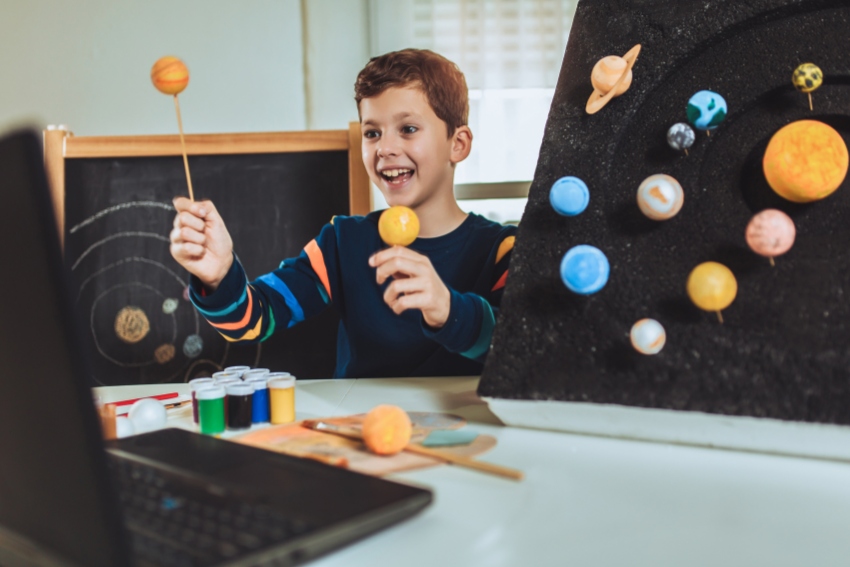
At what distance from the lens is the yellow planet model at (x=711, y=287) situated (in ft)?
2.01

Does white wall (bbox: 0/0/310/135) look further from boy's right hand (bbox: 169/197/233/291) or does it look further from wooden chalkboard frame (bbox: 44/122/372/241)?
boy's right hand (bbox: 169/197/233/291)

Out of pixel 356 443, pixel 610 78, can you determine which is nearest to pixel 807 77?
pixel 610 78

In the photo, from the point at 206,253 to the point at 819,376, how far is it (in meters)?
0.77

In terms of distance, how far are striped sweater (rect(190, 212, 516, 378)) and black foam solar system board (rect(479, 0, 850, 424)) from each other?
1.53 feet

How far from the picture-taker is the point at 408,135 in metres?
1.29

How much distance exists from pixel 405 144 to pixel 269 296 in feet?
1.28

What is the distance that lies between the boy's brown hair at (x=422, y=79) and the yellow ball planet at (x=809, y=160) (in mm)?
765

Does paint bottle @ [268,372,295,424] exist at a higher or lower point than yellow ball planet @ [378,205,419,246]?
lower

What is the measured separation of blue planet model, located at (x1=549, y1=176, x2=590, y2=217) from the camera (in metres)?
0.71

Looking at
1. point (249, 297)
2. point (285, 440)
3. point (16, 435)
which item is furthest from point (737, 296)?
point (249, 297)

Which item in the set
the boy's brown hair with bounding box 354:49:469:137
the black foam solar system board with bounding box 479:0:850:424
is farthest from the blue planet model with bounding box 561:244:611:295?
the boy's brown hair with bounding box 354:49:469:137

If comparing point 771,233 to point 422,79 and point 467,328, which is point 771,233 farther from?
point 422,79

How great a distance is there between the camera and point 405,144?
50.5 inches

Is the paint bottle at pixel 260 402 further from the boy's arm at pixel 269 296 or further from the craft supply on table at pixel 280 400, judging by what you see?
the boy's arm at pixel 269 296
